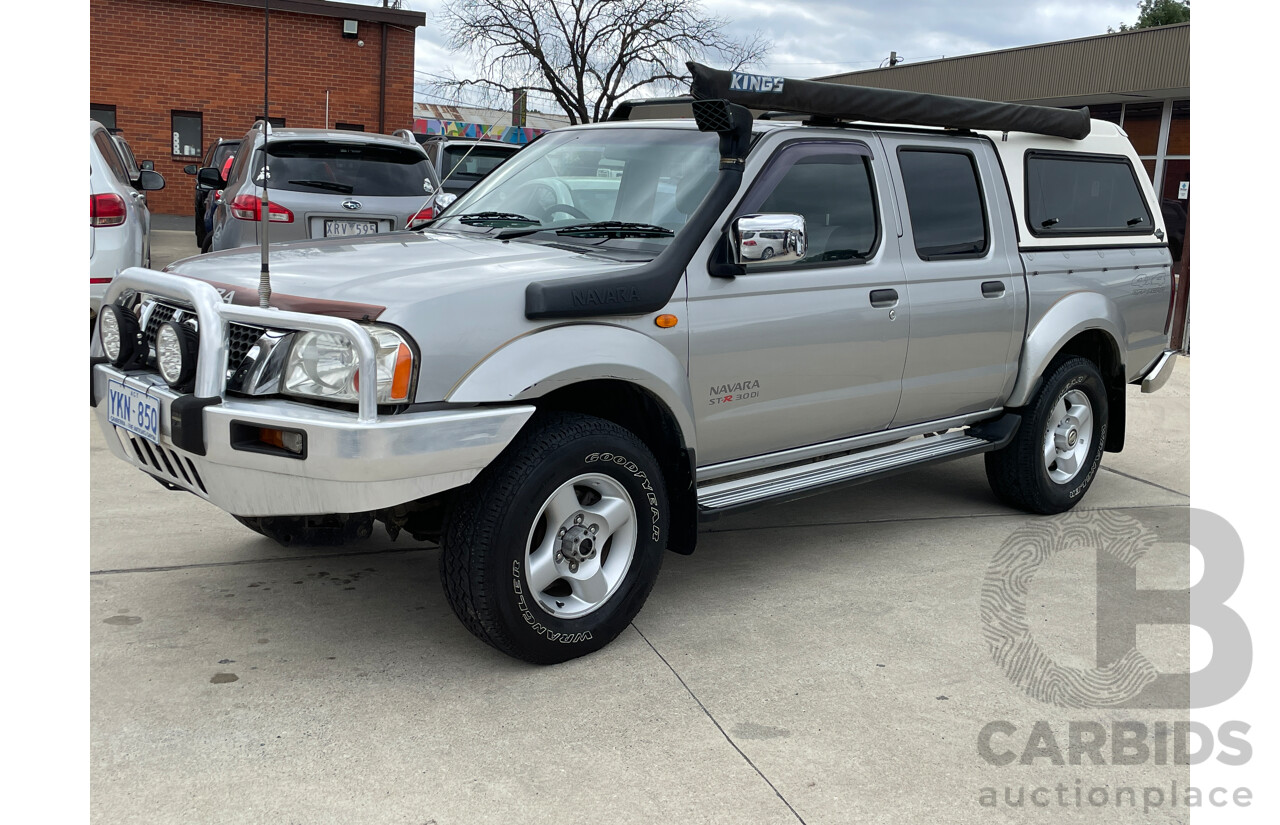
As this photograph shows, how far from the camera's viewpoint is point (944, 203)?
514 centimetres

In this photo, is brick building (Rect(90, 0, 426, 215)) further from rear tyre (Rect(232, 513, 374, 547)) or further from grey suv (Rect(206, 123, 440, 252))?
rear tyre (Rect(232, 513, 374, 547))

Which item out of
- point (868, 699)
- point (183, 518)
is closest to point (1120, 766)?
point (868, 699)

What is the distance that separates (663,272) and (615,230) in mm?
437

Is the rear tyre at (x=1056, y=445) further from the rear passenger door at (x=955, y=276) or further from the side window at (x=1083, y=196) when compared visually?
the side window at (x=1083, y=196)

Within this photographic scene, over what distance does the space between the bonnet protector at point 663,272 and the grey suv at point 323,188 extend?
497 cm

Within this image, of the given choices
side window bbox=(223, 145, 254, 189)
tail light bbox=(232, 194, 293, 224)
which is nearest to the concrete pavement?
tail light bbox=(232, 194, 293, 224)

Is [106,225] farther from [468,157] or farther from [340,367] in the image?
[468,157]

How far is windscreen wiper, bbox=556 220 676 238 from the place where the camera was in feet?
13.7

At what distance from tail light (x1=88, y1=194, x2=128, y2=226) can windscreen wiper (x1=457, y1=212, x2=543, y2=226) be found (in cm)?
385

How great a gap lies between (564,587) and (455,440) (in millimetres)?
816

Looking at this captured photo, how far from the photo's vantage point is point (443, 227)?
4.82m

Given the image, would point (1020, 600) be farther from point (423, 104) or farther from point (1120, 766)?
point (423, 104)

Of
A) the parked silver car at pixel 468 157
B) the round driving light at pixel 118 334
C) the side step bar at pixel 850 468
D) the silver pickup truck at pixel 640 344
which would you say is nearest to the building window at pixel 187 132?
the parked silver car at pixel 468 157

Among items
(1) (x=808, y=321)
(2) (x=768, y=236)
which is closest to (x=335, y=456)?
(2) (x=768, y=236)
